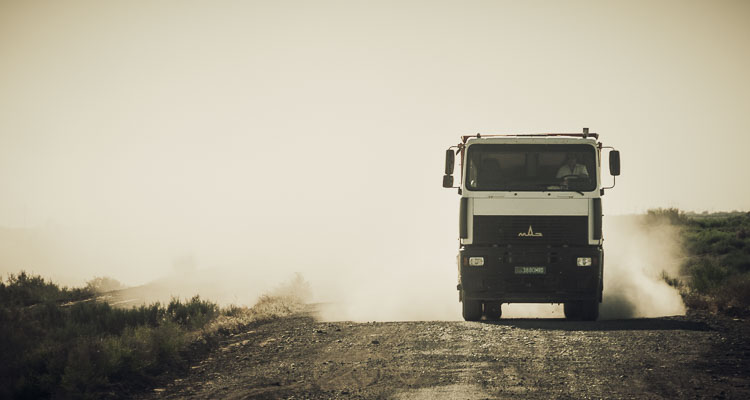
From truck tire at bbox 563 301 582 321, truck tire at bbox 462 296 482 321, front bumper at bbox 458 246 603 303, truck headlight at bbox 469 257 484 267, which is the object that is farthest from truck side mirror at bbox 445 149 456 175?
truck tire at bbox 563 301 582 321

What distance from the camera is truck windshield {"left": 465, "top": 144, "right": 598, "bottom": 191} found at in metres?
14.6

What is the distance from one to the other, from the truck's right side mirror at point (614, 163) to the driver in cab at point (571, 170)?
1.85 feet

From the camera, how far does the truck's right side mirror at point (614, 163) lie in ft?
46.3

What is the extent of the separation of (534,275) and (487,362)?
445 centimetres

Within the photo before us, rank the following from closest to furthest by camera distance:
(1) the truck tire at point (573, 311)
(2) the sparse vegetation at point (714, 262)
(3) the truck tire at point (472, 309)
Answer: (3) the truck tire at point (472, 309) → (1) the truck tire at point (573, 311) → (2) the sparse vegetation at point (714, 262)

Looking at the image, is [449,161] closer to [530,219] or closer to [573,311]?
[530,219]

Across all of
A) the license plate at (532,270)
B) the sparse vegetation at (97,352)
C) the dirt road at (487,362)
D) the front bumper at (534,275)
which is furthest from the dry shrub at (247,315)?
the license plate at (532,270)

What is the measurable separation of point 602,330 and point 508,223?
113 inches

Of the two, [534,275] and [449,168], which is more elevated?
[449,168]

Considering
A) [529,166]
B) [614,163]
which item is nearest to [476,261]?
[529,166]

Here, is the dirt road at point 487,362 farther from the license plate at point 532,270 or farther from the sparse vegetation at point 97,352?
the license plate at point 532,270

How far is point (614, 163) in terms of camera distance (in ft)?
46.4

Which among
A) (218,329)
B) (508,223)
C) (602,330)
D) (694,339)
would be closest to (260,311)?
(218,329)

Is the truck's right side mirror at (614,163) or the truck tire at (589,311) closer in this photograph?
the truck's right side mirror at (614,163)
